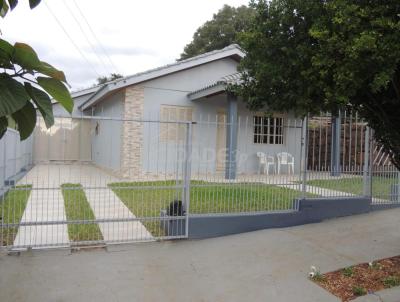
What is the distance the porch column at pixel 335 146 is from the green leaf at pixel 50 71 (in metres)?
6.90

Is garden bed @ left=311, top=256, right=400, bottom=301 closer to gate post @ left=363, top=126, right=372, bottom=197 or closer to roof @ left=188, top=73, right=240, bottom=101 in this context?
gate post @ left=363, top=126, right=372, bottom=197

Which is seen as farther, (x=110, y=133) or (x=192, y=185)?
(x=110, y=133)

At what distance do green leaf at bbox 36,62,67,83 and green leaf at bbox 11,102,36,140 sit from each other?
0.40 ft

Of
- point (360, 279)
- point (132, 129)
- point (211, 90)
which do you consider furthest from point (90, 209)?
point (211, 90)

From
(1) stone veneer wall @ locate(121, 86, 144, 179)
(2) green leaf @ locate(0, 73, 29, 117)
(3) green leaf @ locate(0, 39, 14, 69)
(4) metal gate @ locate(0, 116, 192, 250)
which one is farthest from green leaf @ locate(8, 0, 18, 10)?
(1) stone veneer wall @ locate(121, 86, 144, 179)

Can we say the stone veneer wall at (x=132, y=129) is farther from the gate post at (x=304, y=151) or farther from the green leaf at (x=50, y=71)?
the green leaf at (x=50, y=71)

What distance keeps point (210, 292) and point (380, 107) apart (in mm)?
3139

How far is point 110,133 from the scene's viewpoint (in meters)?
14.8

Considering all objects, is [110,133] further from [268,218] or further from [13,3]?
[13,3]

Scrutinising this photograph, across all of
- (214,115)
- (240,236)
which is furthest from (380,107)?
(214,115)

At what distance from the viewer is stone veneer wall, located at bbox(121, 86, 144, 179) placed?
41.9 feet

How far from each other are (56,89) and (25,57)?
125 mm

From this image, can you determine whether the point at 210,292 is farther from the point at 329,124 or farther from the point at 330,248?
the point at 329,124

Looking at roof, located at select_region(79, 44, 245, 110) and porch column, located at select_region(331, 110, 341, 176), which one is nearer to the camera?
porch column, located at select_region(331, 110, 341, 176)
